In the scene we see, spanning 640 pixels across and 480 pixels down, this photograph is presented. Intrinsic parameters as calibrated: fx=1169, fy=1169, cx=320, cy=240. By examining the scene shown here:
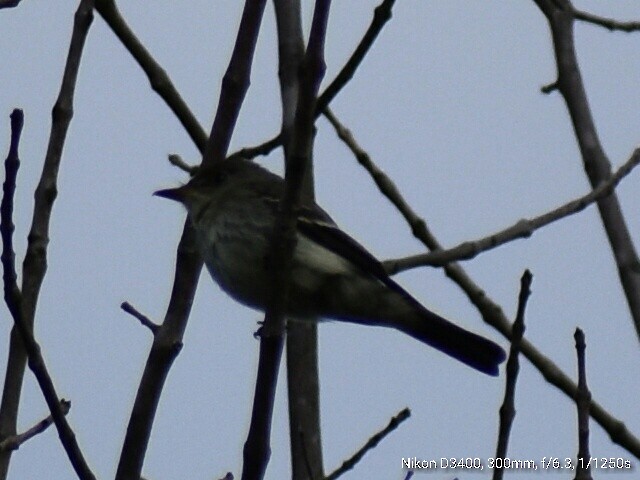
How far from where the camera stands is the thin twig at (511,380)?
288 centimetres

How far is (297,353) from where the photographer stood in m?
4.77

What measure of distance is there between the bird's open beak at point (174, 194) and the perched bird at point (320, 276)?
0.50 metres

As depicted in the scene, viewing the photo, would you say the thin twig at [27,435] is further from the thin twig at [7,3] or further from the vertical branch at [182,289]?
the thin twig at [7,3]

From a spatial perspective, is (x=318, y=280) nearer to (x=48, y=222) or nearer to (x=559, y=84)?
(x=559, y=84)

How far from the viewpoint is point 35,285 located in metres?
3.48

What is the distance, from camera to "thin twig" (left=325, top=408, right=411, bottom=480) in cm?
344

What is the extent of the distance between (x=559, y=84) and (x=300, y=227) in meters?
1.36

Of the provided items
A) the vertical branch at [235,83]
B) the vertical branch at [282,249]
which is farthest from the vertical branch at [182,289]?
the vertical branch at [282,249]

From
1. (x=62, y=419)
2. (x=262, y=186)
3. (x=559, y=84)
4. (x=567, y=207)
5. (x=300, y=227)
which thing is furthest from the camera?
(x=262, y=186)

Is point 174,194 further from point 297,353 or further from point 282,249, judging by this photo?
point 282,249

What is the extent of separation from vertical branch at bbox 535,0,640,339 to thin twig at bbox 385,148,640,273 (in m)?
0.06

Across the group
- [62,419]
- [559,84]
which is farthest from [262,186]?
[62,419]

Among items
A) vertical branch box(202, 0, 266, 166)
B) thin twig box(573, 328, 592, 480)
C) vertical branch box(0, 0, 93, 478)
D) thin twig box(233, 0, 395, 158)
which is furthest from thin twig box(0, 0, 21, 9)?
thin twig box(573, 328, 592, 480)

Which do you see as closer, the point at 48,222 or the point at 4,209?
the point at 4,209
